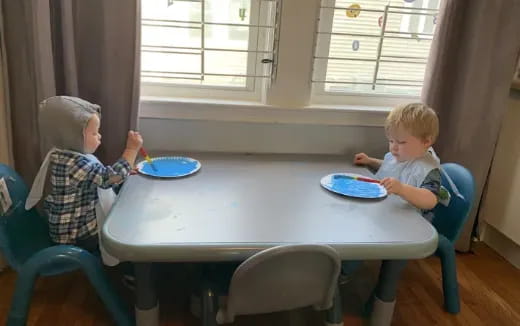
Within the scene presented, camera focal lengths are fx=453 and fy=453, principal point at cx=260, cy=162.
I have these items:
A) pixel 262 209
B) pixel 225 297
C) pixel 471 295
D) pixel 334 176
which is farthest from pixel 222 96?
pixel 471 295

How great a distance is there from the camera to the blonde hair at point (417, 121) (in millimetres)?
1516

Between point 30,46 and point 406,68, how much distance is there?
4.91ft

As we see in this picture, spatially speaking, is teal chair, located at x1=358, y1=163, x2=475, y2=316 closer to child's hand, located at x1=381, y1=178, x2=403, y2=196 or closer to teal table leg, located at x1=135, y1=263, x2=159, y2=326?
child's hand, located at x1=381, y1=178, x2=403, y2=196

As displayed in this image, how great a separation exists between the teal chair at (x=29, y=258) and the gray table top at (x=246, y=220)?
246 millimetres

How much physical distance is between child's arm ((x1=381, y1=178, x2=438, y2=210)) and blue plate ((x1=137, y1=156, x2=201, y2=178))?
64cm

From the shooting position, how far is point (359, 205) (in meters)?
1.37

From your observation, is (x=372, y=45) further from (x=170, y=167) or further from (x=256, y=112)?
(x=170, y=167)

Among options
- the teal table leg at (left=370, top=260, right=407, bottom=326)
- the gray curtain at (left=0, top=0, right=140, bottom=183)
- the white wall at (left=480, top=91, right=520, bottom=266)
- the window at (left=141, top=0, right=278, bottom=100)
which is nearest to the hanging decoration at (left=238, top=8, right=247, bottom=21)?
the window at (left=141, top=0, right=278, bottom=100)

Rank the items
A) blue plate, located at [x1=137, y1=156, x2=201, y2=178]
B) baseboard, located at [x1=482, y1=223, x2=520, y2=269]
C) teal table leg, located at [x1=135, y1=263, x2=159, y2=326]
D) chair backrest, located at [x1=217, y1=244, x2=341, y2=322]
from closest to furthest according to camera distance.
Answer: chair backrest, located at [x1=217, y1=244, x2=341, y2=322], teal table leg, located at [x1=135, y1=263, x2=159, y2=326], blue plate, located at [x1=137, y1=156, x2=201, y2=178], baseboard, located at [x1=482, y1=223, x2=520, y2=269]

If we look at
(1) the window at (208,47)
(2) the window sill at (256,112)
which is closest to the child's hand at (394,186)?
(2) the window sill at (256,112)

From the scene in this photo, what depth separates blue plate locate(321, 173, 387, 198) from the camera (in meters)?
1.43

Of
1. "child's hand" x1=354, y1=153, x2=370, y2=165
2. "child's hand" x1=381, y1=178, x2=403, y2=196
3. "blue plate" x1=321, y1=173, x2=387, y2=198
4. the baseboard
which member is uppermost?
"child's hand" x1=381, y1=178, x2=403, y2=196

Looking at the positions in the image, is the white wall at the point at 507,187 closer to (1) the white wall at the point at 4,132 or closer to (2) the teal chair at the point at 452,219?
(2) the teal chair at the point at 452,219

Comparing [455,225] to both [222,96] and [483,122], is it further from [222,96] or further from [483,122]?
[222,96]
